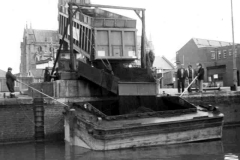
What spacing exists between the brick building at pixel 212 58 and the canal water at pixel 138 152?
36070 millimetres

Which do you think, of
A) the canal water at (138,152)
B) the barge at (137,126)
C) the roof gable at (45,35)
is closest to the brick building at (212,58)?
the barge at (137,126)

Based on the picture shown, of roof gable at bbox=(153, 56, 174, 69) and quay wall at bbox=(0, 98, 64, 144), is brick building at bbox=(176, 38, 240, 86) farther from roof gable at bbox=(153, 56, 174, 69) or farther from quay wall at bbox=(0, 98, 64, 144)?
quay wall at bbox=(0, 98, 64, 144)

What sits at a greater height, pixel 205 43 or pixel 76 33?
pixel 205 43

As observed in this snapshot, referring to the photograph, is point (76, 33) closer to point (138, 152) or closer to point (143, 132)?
point (143, 132)

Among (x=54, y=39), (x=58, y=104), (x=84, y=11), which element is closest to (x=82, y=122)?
(x=58, y=104)

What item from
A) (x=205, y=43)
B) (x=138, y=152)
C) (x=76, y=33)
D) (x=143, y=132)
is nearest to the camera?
(x=138, y=152)

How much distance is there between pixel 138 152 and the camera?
38.6 ft

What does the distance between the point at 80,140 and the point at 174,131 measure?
133 inches

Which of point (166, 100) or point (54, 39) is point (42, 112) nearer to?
point (166, 100)

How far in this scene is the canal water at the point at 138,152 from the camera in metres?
11.1

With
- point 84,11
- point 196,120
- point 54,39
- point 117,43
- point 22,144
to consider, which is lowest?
point 22,144

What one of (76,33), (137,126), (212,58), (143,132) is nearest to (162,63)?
(212,58)

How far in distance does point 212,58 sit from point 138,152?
46940 millimetres

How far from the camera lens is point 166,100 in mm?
15312
